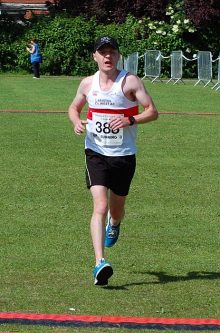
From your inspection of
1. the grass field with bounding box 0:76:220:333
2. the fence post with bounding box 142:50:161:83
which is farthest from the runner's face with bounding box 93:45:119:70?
the fence post with bounding box 142:50:161:83

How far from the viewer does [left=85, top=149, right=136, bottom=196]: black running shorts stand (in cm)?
748

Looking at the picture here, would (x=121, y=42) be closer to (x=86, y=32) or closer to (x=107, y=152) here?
(x=86, y=32)

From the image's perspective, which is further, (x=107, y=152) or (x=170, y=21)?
(x=170, y=21)

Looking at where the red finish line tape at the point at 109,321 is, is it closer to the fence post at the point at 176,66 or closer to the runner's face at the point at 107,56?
the runner's face at the point at 107,56

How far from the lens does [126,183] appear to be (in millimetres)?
7625

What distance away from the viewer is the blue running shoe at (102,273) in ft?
22.8

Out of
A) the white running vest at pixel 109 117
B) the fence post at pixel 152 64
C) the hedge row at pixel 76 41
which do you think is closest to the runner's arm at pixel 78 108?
the white running vest at pixel 109 117

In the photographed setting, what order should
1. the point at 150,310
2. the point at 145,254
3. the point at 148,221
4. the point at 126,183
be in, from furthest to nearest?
the point at 148,221, the point at 145,254, the point at 126,183, the point at 150,310

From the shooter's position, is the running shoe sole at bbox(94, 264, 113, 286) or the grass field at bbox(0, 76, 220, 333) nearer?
the grass field at bbox(0, 76, 220, 333)

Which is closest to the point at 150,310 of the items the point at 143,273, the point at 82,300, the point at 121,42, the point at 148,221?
the point at 82,300

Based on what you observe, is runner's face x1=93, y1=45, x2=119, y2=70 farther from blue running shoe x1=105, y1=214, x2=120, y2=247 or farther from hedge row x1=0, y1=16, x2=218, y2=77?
hedge row x1=0, y1=16, x2=218, y2=77

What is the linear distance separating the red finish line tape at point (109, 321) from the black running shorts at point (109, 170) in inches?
59.0

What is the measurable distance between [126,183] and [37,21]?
42.9 m

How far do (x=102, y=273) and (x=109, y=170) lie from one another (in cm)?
96
